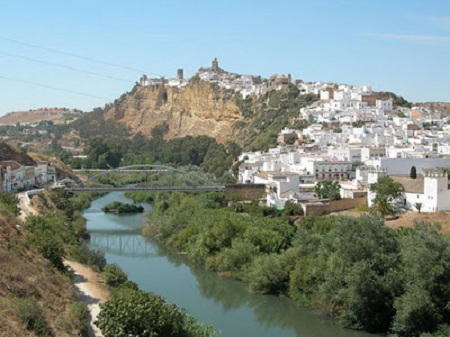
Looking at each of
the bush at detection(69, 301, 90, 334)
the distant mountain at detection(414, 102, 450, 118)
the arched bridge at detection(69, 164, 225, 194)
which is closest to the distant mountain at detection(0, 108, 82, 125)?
the distant mountain at detection(414, 102, 450, 118)

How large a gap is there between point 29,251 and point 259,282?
232 inches

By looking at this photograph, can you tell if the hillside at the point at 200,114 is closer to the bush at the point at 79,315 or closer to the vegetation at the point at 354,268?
the vegetation at the point at 354,268

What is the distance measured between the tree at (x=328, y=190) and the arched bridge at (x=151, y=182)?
534cm

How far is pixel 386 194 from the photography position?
23.9m

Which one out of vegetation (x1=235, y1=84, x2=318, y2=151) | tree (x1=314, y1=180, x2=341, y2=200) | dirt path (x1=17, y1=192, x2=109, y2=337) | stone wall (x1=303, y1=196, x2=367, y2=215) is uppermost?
vegetation (x1=235, y1=84, x2=318, y2=151)

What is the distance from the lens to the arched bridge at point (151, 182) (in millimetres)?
31250

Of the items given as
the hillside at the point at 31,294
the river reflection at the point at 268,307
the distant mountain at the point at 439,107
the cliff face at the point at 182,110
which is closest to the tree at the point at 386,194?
the river reflection at the point at 268,307

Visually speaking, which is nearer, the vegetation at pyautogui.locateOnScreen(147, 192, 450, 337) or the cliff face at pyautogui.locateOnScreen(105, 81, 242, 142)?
the vegetation at pyautogui.locateOnScreen(147, 192, 450, 337)

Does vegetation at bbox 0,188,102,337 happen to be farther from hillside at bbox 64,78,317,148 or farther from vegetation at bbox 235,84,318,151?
hillside at bbox 64,78,317,148

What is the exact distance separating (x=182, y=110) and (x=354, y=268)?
53584 millimetres

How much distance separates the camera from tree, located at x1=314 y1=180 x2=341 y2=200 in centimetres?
2601

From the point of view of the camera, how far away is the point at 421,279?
14367mm

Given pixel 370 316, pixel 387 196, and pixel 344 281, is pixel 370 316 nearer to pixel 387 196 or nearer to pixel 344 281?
pixel 344 281

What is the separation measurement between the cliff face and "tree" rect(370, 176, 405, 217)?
31987 millimetres
